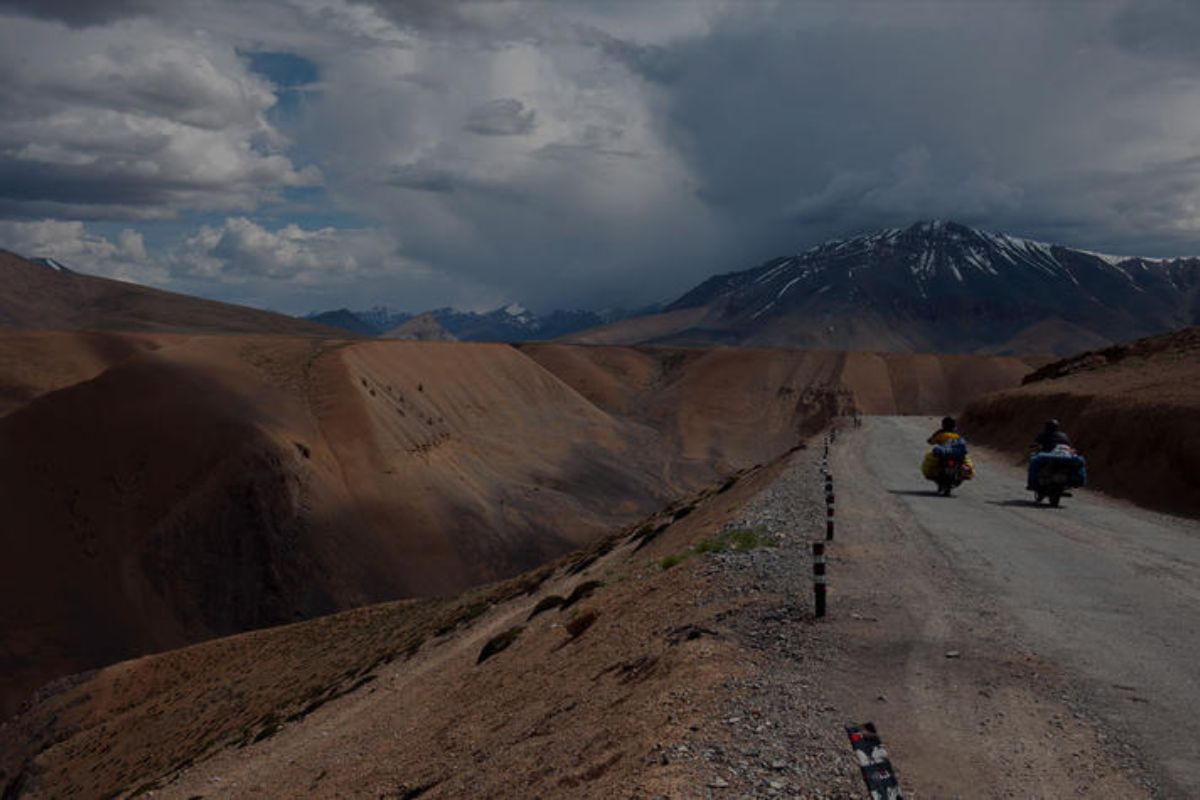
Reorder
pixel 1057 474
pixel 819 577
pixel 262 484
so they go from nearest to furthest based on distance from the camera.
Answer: pixel 819 577, pixel 1057 474, pixel 262 484

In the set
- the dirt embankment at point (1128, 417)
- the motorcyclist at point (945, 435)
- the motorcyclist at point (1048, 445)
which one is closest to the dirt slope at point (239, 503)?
the dirt embankment at point (1128, 417)

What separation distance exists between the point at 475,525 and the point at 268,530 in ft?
49.2

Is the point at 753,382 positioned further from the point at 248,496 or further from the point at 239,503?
the point at 239,503

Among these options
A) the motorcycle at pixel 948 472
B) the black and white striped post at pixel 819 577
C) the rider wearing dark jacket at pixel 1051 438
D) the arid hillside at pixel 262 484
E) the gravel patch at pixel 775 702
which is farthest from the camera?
the arid hillside at pixel 262 484

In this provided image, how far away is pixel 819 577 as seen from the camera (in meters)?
11.9

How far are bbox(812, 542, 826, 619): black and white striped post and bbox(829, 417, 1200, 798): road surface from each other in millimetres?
403

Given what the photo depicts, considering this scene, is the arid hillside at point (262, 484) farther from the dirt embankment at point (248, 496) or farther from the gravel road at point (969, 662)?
the gravel road at point (969, 662)

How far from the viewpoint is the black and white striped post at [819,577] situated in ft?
38.1

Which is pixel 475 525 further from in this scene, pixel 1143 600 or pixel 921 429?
pixel 1143 600

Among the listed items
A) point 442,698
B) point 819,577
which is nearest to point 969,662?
point 819,577

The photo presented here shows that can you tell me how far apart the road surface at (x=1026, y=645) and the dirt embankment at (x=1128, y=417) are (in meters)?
6.48

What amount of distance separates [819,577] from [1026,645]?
2.48m

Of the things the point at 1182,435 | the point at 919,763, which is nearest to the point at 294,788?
the point at 919,763

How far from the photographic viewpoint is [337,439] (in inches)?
2741
